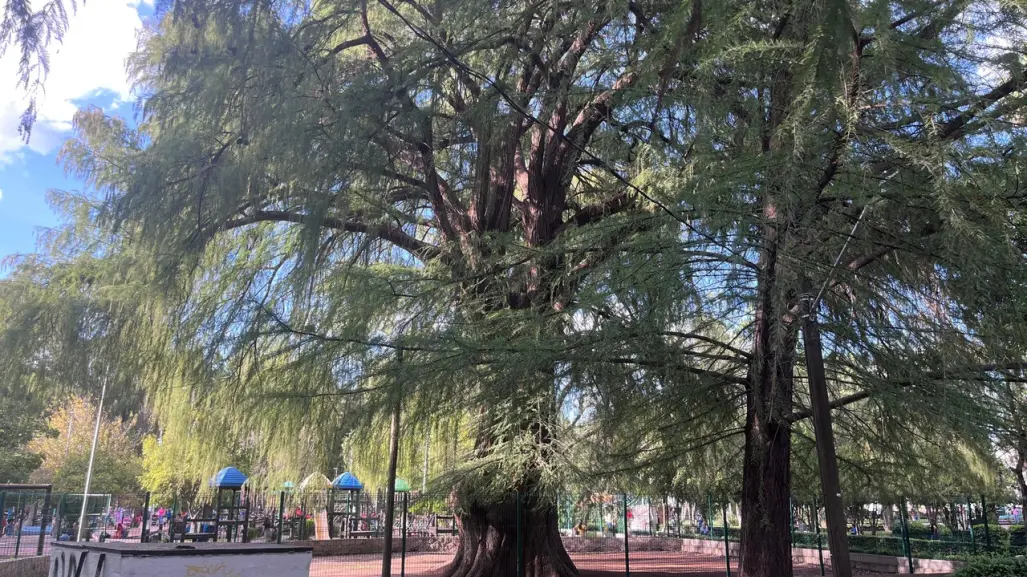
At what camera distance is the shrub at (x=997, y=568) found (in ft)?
22.3

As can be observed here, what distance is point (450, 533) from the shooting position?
876 inches

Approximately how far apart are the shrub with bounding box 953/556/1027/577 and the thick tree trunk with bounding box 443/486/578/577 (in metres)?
6.10

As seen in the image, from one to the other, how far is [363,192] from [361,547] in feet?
47.2

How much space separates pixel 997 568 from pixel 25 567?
1471 cm

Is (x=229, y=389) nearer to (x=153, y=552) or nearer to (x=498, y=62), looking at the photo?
(x=153, y=552)

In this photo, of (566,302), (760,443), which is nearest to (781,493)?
(760,443)

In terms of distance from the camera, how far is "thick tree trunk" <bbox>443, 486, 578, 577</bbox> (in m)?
11.8

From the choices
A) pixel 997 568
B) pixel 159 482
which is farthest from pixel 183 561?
pixel 159 482

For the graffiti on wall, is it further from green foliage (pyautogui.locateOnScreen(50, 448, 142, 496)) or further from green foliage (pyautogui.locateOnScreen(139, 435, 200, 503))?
green foliage (pyautogui.locateOnScreen(50, 448, 142, 496))

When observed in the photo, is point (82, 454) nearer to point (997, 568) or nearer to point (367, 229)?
point (367, 229)

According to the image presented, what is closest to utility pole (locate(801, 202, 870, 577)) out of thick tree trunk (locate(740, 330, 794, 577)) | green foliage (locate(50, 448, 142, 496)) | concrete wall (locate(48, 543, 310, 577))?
thick tree trunk (locate(740, 330, 794, 577))

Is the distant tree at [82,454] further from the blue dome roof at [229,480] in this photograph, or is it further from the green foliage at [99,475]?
the blue dome roof at [229,480]

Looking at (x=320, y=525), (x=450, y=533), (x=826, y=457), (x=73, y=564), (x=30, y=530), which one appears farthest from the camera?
(x=320, y=525)

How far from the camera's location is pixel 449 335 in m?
7.13
